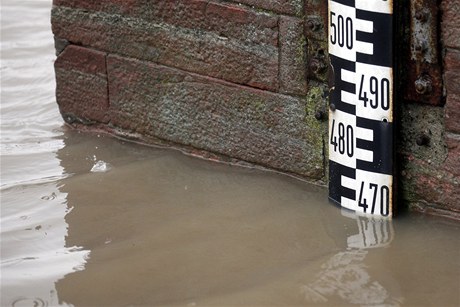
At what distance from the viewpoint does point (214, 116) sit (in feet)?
14.4

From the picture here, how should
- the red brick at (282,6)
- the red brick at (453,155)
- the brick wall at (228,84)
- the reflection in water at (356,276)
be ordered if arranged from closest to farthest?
the reflection in water at (356,276), the red brick at (453,155), the brick wall at (228,84), the red brick at (282,6)

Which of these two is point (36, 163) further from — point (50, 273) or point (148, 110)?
point (50, 273)

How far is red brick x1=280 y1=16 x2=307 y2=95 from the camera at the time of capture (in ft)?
13.2

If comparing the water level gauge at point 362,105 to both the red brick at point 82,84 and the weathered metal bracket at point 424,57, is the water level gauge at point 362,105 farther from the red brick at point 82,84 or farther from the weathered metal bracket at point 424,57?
the red brick at point 82,84

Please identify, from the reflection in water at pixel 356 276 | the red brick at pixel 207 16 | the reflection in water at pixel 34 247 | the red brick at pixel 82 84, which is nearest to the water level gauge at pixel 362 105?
the reflection in water at pixel 356 276

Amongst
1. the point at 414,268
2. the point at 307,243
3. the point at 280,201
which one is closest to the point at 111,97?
the point at 280,201

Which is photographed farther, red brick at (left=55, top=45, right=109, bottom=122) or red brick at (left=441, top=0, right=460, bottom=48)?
red brick at (left=55, top=45, right=109, bottom=122)

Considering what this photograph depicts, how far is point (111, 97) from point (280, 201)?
3.55ft

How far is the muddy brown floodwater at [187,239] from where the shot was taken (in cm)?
340

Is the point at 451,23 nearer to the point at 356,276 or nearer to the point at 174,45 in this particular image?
the point at 356,276

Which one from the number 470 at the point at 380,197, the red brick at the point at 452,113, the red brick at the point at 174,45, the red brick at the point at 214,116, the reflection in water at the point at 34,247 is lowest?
the reflection in water at the point at 34,247

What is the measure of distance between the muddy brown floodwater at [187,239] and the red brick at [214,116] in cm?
9

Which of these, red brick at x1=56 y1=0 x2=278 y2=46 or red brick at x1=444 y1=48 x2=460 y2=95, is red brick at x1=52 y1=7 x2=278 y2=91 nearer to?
red brick at x1=56 y1=0 x2=278 y2=46

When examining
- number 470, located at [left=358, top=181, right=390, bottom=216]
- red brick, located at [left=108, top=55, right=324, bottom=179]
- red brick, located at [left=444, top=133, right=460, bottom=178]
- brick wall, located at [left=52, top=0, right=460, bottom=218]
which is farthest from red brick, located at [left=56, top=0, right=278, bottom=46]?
red brick, located at [left=444, top=133, right=460, bottom=178]
